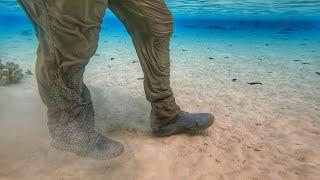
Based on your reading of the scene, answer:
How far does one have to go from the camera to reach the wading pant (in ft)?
8.83

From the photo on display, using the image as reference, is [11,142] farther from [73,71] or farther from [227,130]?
[227,130]

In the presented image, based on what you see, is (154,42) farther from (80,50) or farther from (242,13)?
(242,13)

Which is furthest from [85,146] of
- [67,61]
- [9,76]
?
[9,76]

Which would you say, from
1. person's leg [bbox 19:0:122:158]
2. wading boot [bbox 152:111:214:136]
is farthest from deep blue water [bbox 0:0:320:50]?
person's leg [bbox 19:0:122:158]

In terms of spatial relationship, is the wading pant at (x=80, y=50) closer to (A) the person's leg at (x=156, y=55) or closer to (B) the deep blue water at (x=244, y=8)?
(A) the person's leg at (x=156, y=55)

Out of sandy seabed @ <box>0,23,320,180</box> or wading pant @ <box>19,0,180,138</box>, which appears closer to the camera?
wading pant @ <box>19,0,180,138</box>

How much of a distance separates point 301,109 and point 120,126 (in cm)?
368

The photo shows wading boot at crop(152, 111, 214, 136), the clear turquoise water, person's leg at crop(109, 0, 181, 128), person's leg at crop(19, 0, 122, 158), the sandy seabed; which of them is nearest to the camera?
person's leg at crop(19, 0, 122, 158)

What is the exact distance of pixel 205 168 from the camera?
336 cm

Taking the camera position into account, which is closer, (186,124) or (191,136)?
(186,124)

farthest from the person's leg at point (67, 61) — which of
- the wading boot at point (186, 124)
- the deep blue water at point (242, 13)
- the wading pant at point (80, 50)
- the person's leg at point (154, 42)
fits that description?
the deep blue water at point (242, 13)

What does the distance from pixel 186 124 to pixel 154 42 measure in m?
1.29

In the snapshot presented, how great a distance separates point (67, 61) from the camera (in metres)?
2.91

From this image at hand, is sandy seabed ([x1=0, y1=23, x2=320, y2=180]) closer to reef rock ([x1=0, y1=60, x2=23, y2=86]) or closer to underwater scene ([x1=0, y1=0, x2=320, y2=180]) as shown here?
underwater scene ([x1=0, y1=0, x2=320, y2=180])
